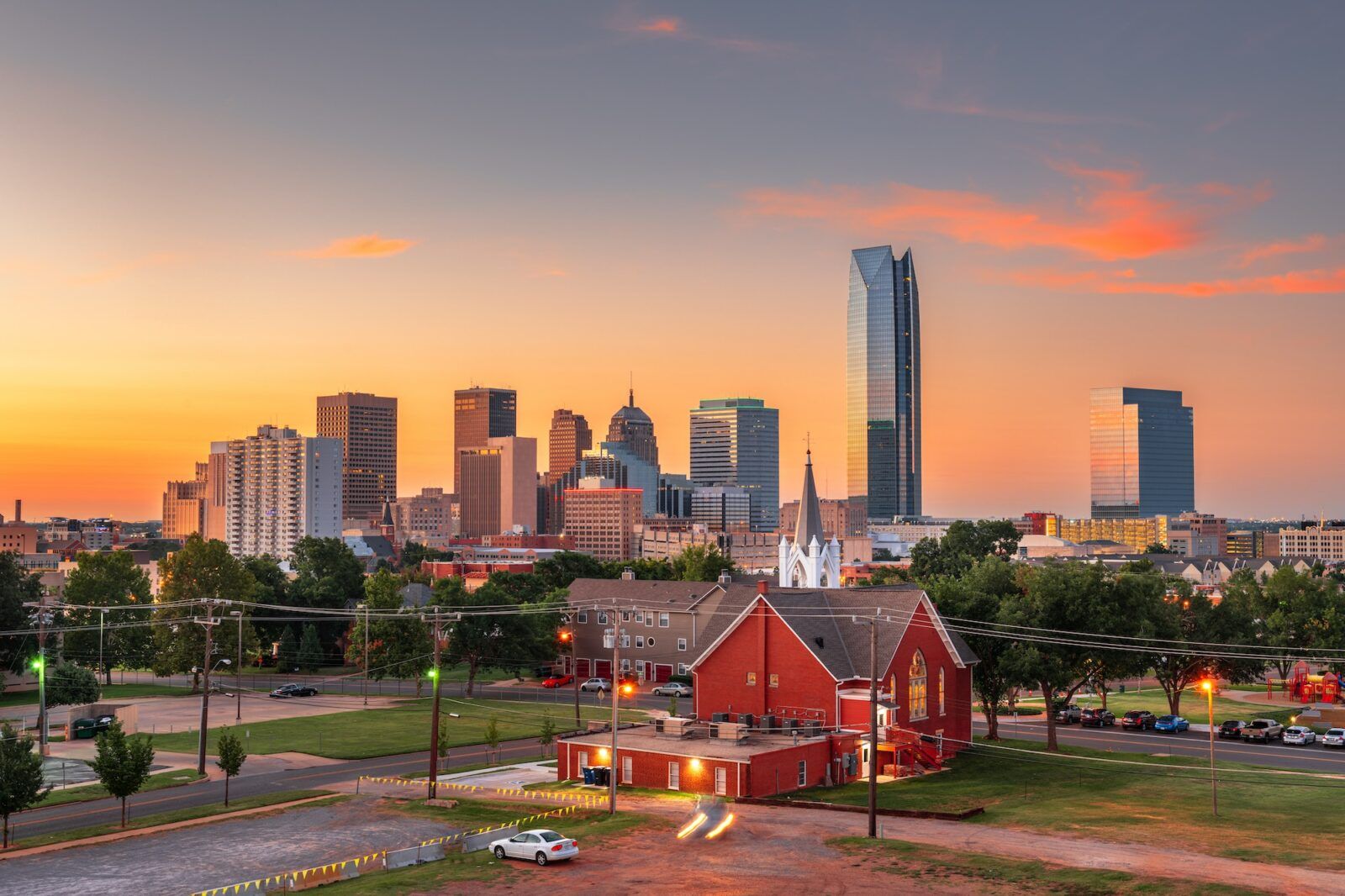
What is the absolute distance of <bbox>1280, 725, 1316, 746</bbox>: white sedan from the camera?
283ft

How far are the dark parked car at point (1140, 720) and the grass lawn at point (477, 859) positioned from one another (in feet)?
168

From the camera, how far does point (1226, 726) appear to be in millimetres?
90312

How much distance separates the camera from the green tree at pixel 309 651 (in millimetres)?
134125

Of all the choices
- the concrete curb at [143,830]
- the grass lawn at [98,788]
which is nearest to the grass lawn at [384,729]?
the grass lawn at [98,788]

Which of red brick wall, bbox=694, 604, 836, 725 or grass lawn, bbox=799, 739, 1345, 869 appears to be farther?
red brick wall, bbox=694, 604, 836, 725

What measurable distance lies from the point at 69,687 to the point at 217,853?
2122 inches

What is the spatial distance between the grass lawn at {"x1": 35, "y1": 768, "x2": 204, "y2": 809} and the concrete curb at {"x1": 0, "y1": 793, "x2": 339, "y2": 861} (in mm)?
7432

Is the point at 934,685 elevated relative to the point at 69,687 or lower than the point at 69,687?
elevated

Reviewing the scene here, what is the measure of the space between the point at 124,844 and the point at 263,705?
53.5 metres

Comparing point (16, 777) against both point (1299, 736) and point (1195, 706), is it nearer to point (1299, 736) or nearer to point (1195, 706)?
point (1299, 736)

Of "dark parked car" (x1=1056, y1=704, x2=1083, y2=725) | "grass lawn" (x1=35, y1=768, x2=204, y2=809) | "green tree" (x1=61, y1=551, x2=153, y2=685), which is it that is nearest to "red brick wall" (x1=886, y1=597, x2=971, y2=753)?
"dark parked car" (x1=1056, y1=704, x2=1083, y2=725)

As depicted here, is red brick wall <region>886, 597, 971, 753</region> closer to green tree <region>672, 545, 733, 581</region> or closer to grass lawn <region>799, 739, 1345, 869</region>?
grass lawn <region>799, 739, 1345, 869</region>

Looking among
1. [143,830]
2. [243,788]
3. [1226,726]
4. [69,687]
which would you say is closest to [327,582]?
[69,687]

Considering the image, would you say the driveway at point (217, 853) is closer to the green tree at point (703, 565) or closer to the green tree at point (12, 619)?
the green tree at point (12, 619)
